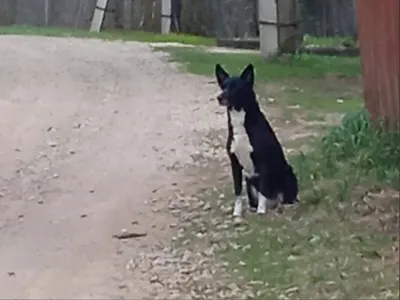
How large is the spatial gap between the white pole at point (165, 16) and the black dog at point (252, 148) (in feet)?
59.9

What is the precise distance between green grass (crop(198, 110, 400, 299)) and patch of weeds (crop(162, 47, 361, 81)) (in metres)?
6.87

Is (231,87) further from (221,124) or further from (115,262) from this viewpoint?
(221,124)

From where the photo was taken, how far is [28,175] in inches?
370

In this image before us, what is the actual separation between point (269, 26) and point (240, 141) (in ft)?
34.0

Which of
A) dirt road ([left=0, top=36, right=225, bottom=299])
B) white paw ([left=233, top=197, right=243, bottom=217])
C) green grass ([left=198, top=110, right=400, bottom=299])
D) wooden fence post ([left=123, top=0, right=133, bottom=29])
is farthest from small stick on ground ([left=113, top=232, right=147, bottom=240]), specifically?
wooden fence post ([left=123, top=0, right=133, bottom=29])

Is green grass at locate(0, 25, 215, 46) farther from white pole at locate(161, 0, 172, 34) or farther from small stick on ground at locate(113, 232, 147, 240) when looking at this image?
small stick on ground at locate(113, 232, 147, 240)

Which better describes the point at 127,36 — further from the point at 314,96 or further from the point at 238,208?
the point at 238,208

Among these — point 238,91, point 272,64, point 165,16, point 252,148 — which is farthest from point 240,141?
point 165,16

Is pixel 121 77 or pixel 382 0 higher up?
pixel 382 0

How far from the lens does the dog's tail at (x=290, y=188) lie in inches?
296

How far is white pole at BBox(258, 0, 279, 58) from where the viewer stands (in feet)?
57.2

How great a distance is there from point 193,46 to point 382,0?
12388 mm

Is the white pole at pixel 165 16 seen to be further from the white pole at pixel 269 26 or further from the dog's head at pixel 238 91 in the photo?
the dog's head at pixel 238 91

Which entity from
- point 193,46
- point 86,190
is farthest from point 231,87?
point 193,46
